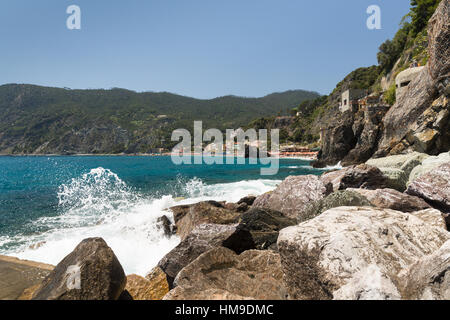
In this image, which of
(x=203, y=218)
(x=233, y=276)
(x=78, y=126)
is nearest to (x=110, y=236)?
(x=203, y=218)

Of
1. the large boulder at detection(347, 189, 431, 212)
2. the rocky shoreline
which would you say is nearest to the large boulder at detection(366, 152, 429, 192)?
the large boulder at detection(347, 189, 431, 212)

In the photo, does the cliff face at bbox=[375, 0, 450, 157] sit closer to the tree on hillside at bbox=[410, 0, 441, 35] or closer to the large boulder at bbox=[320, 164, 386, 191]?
the large boulder at bbox=[320, 164, 386, 191]

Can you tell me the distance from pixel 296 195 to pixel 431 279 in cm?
585

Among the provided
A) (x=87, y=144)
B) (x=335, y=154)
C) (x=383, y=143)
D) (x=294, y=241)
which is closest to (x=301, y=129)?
(x=335, y=154)

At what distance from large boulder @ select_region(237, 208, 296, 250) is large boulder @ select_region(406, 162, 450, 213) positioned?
139 inches

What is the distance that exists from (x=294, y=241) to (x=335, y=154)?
4378cm

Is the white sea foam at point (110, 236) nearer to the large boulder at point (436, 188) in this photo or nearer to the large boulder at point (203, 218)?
the large boulder at point (203, 218)

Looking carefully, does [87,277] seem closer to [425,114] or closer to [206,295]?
[206,295]

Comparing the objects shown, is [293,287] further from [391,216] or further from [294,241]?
[391,216]

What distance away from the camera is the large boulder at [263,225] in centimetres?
574

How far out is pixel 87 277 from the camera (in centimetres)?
365

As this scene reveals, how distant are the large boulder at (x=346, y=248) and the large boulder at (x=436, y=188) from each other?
3614 mm

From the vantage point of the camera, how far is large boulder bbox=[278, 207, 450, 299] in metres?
2.85

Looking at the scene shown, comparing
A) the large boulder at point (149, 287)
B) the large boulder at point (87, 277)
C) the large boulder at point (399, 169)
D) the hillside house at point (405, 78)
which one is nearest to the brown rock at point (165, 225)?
the large boulder at point (149, 287)
